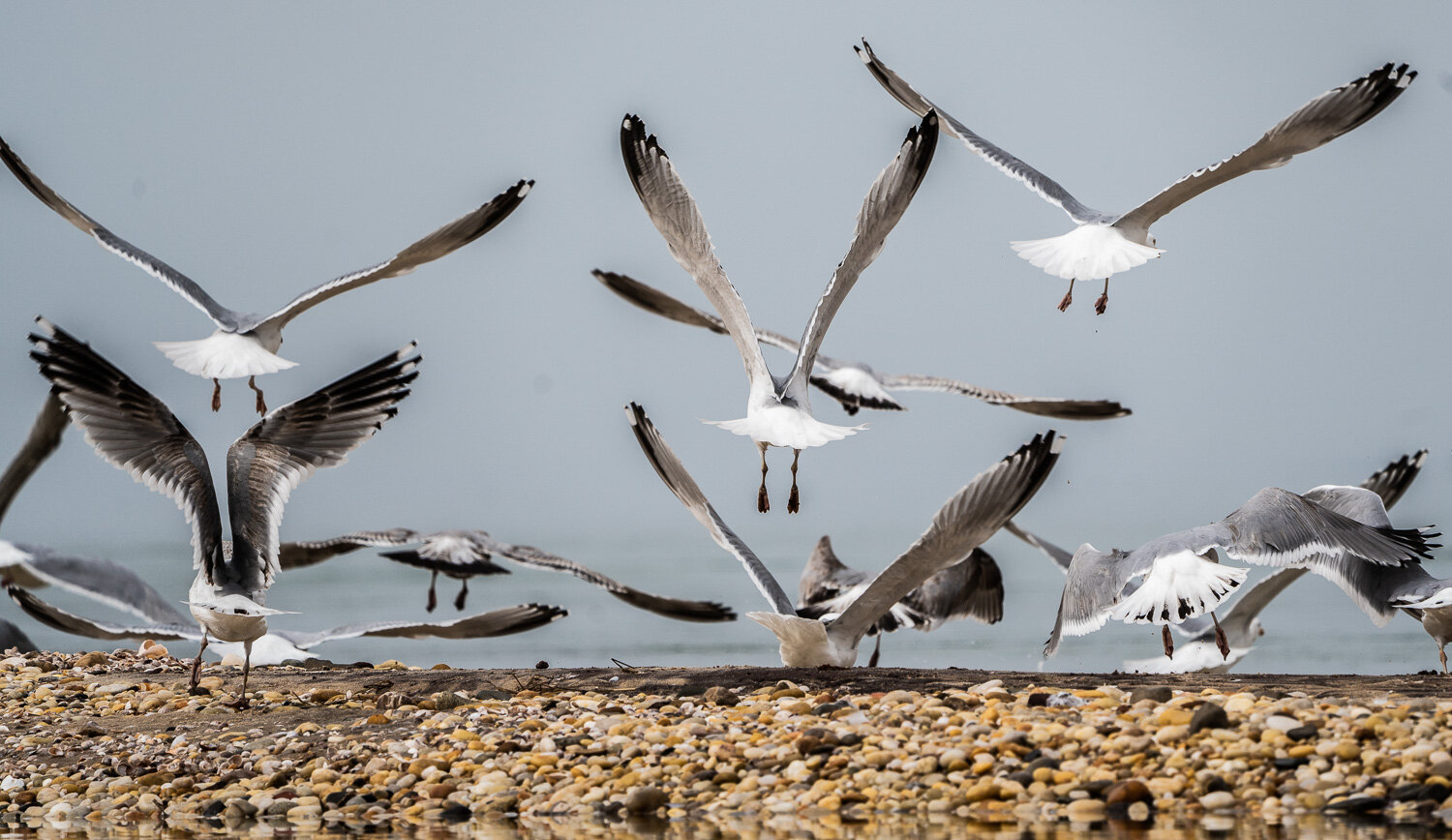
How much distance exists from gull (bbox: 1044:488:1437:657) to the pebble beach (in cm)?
32

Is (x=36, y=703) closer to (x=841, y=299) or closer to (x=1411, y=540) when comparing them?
(x=841, y=299)

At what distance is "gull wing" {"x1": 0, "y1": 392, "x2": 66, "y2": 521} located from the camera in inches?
376

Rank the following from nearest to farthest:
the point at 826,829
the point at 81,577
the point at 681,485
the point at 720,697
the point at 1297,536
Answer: the point at 826,829 → the point at 720,697 → the point at 1297,536 → the point at 681,485 → the point at 81,577

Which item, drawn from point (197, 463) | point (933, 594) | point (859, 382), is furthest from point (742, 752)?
point (859, 382)

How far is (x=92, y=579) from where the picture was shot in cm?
821

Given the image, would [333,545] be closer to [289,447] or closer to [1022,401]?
[289,447]

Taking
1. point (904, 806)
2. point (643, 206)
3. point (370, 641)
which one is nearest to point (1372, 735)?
point (904, 806)

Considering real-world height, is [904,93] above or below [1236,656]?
above

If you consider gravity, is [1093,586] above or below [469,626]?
above

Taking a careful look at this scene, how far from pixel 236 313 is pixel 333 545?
154cm

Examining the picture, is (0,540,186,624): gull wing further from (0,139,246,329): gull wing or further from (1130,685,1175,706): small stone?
(1130,685,1175,706): small stone

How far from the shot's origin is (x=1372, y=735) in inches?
183

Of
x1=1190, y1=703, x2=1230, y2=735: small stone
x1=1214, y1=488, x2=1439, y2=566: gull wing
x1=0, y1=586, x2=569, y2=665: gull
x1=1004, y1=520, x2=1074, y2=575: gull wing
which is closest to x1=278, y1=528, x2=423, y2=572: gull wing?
x1=0, y1=586, x2=569, y2=665: gull

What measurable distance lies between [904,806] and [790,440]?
3.02 m
